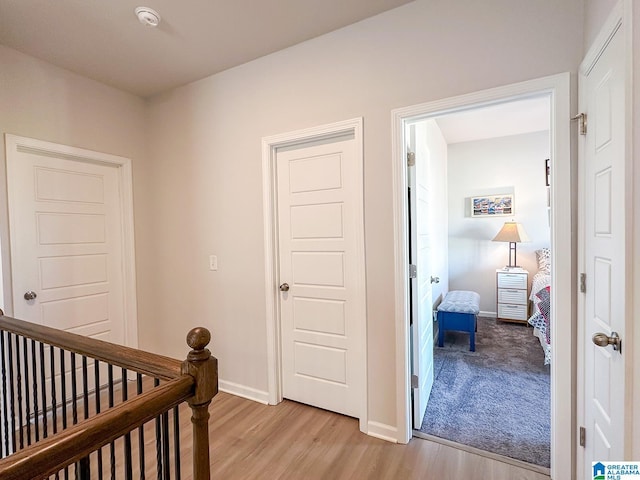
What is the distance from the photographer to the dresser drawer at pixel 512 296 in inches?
172

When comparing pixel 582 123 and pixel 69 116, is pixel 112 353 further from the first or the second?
pixel 69 116

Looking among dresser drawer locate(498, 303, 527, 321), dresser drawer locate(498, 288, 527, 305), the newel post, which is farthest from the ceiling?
dresser drawer locate(498, 303, 527, 321)

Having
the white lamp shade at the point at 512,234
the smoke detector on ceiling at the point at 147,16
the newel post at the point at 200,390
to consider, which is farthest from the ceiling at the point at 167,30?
the white lamp shade at the point at 512,234

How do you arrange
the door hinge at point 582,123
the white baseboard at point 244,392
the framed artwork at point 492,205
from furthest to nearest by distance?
the framed artwork at point 492,205 < the white baseboard at point 244,392 < the door hinge at point 582,123

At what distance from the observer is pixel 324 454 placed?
1877 mm

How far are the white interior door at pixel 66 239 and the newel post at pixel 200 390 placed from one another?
225cm

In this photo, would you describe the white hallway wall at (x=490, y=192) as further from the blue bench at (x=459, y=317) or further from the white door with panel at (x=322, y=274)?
the white door with panel at (x=322, y=274)

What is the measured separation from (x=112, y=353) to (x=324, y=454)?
1.43 metres

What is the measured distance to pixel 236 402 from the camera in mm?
2504

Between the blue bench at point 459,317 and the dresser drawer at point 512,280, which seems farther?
the dresser drawer at point 512,280

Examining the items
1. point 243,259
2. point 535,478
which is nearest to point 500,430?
point 535,478

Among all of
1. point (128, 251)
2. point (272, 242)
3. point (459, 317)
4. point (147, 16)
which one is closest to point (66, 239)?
point (128, 251)

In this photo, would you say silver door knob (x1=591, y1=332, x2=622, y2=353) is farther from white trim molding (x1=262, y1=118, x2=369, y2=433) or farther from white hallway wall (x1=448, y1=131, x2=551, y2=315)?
white hallway wall (x1=448, y1=131, x2=551, y2=315)

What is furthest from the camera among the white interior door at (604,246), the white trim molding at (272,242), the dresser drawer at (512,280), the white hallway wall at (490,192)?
the white hallway wall at (490,192)
